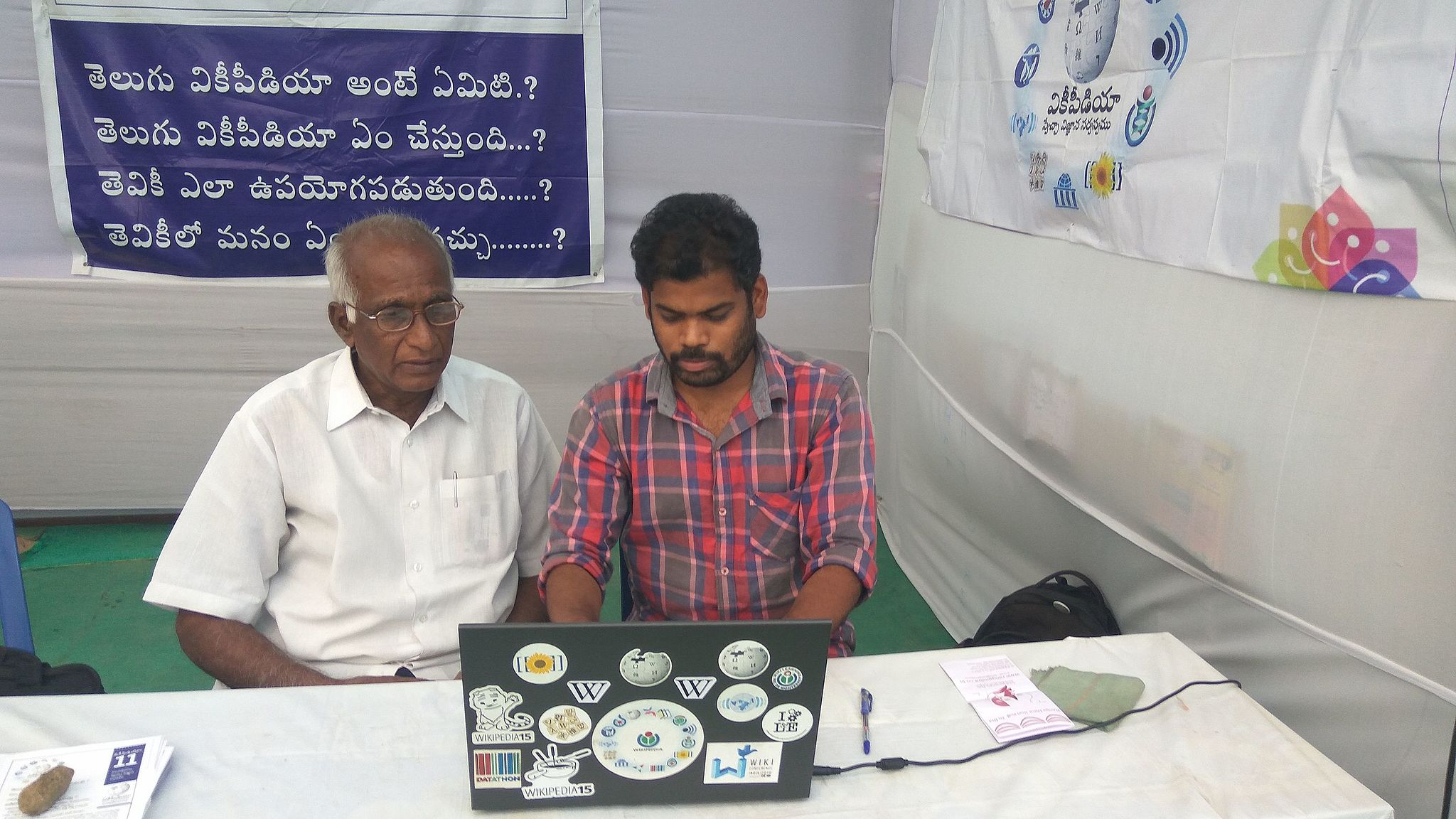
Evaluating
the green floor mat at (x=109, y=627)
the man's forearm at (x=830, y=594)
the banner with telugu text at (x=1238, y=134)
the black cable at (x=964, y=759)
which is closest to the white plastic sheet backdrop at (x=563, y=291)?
the green floor mat at (x=109, y=627)

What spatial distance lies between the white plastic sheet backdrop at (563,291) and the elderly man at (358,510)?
191 centimetres

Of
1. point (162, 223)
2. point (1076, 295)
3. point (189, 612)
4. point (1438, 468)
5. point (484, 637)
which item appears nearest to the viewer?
point (484, 637)

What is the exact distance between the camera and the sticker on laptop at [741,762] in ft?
3.54

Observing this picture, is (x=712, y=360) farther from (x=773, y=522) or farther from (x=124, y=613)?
(x=124, y=613)

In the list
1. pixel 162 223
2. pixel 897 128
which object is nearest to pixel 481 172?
pixel 162 223

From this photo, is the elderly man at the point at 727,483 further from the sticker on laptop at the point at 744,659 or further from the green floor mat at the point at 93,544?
the green floor mat at the point at 93,544

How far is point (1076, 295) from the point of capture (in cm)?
217

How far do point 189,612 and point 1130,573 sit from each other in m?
1.89

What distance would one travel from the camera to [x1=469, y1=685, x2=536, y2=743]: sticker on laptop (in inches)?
40.5

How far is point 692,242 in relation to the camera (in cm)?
152

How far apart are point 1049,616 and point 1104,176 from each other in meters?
0.99

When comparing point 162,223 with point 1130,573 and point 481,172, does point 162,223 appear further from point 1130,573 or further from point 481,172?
point 1130,573

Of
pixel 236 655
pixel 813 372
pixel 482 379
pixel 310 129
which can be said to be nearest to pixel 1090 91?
pixel 813 372

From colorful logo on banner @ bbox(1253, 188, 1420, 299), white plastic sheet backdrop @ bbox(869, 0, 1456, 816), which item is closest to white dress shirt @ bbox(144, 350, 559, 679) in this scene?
white plastic sheet backdrop @ bbox(869, 0, 1456, 816)
